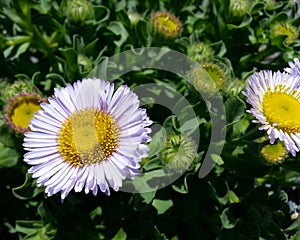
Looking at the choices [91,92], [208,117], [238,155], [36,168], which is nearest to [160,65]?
[208,117]

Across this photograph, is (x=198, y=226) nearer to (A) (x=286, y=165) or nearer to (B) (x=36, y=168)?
(A) (x=286, y=165)

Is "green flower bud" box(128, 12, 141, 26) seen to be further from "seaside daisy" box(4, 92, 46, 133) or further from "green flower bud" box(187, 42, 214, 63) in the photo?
"seaside daisy" box(4, 92, 46, 133)

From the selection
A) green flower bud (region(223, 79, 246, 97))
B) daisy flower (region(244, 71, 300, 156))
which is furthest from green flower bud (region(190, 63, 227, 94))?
daisy flower (region(244, 71, 300, 156))

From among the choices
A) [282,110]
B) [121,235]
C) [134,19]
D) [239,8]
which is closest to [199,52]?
[239,8]

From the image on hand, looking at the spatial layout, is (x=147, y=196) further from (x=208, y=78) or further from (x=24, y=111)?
(x=24, y=111)

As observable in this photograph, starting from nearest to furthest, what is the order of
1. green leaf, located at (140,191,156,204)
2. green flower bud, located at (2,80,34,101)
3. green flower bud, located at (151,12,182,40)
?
green leaf, located at (140,191,156,204), green flower bud, located at (2,80,34,101), green flower bud, located at (151,12,182,40)
